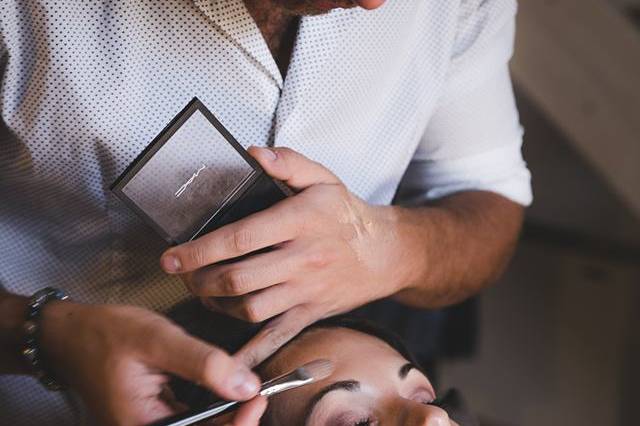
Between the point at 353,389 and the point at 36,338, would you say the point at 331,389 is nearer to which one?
the point at 353,389

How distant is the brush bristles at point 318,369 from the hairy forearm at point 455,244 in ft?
0.75

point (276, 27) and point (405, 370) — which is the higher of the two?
point (276, 27)

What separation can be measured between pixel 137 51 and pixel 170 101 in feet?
0.27

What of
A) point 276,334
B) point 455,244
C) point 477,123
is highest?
point 276,334

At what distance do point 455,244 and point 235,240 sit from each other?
504 mm

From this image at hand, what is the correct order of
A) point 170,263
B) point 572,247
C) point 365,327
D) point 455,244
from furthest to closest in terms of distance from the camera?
point 572,247
point 455,244
point 365,327
point 170,263

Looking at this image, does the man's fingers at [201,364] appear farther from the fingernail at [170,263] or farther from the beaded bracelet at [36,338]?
the beaded bracelet at [36,338]

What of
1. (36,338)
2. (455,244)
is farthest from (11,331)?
(455,244)

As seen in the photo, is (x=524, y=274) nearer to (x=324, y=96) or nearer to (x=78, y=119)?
(x=324, y=96)

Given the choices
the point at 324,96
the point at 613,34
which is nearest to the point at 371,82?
the point at 324,96

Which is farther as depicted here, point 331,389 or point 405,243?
point 405,243

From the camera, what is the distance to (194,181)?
100cm

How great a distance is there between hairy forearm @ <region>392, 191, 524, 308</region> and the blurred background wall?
742 mm

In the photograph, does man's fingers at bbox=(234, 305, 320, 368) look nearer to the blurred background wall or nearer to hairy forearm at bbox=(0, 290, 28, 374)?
hairy forearm at bbox=(0, 290, 28, 374)
